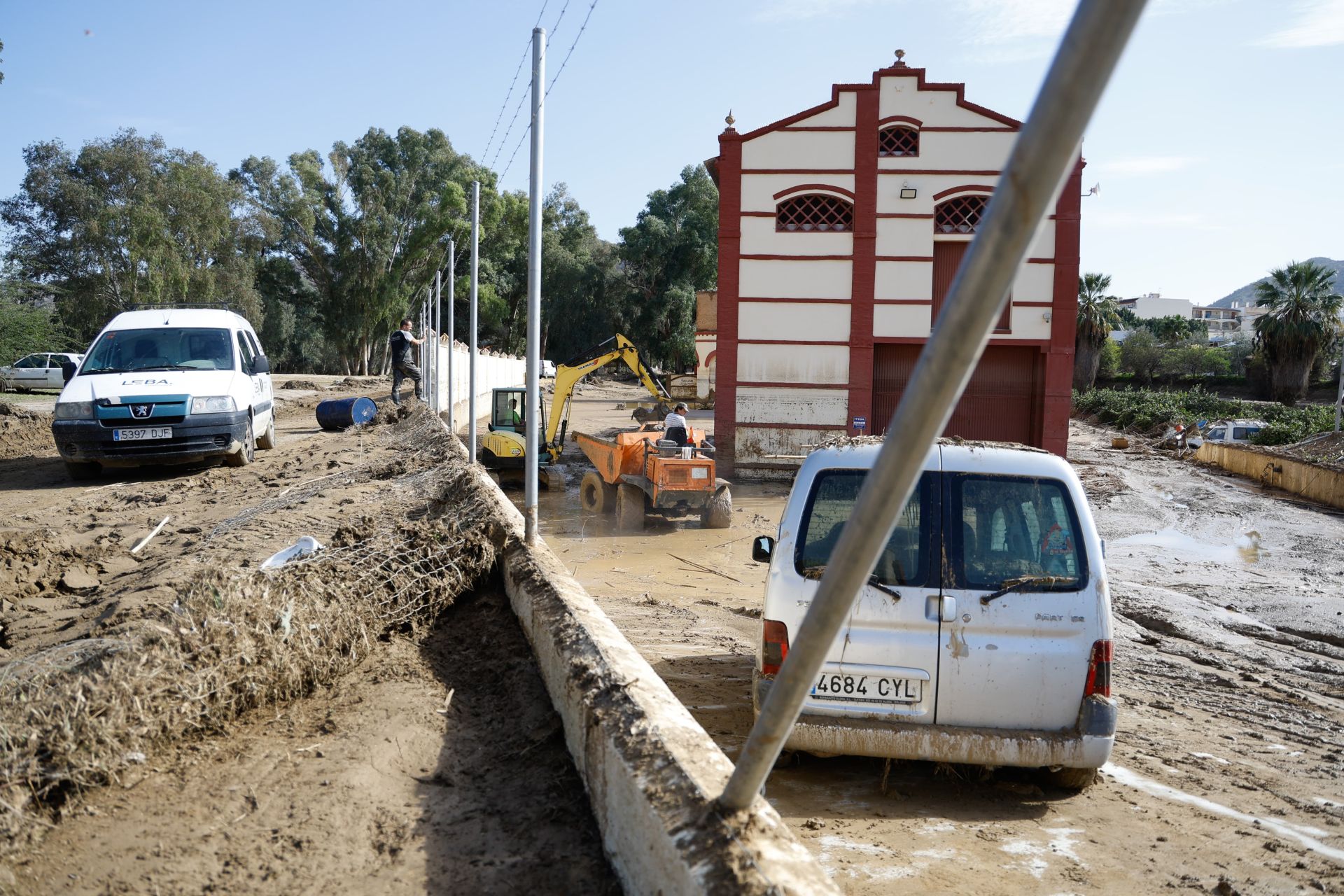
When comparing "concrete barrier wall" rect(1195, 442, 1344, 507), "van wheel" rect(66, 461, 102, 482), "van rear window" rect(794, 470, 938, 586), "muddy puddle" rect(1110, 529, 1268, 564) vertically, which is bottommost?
"muddy puddle" rect(1110, 529, 1268, 564)

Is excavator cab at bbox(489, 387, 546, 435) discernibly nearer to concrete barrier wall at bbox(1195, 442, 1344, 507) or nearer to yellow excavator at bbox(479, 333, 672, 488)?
yellow excavator at bbox(479, 333, 672, 488)

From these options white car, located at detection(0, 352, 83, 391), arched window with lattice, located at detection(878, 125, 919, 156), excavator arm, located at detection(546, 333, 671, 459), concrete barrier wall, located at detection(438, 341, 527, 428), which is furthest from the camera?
white car, located at detection(0, 352, 83, 391)

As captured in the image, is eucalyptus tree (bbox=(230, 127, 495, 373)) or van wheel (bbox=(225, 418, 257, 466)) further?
eucalyptus tree (bbox=(230, 127, 495, 373))

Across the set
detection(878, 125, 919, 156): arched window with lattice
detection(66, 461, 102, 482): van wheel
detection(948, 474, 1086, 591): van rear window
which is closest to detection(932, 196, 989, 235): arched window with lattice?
detection(878, 125, 919, 156): arched window with lattice

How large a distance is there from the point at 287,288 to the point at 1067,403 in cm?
4395

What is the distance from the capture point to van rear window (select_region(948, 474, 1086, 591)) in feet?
16.3

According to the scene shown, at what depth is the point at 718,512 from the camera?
55.3ft

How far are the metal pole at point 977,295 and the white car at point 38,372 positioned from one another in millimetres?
37561

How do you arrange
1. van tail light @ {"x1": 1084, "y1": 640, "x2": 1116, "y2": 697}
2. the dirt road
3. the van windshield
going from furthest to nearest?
the van windshield, van tail light @ {"x1": 1084, "y1": 640, "x2": 1116, "y2": 697}, the dirt road

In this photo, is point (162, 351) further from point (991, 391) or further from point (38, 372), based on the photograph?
point (38, 372)

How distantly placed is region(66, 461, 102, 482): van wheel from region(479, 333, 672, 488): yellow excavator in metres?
6.65

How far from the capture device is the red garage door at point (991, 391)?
Answer: 23.4 metres

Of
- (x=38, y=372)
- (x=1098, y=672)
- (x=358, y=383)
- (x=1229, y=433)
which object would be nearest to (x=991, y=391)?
(x=1098, y=672)

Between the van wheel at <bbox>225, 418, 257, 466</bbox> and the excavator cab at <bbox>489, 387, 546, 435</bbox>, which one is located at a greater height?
the excavator cab at <bbox>489, 387, 546, 435</bbox>
